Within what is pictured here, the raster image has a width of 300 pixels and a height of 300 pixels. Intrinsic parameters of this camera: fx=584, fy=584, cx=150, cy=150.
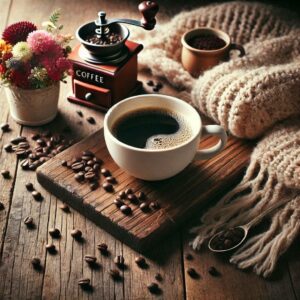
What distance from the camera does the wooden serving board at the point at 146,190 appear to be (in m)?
1.15

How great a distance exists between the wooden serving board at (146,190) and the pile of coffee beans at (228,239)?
0.26 ft

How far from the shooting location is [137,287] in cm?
108

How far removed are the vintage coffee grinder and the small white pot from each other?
0.29 ft

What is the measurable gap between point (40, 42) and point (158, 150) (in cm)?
41

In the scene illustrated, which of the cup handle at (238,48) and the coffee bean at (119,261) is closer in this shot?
the coffee bean at (119,261)

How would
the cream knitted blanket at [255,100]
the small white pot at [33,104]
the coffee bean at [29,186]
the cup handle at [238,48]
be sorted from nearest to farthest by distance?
the cream knitted blanket at [255,100]
the coffee bean at [29,186]
the small white pot at [33,104]
the cup handle at [238,48]

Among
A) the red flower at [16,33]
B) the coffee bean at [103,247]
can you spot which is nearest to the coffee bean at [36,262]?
the coffee bean at [103,247]

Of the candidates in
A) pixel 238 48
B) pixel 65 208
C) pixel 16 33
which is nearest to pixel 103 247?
pixel 65 208

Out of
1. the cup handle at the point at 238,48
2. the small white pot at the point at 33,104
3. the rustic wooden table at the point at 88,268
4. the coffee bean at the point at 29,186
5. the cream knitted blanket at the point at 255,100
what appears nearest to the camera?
the rustic wooden table at the point at 88,268

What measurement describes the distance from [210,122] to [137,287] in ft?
1.67

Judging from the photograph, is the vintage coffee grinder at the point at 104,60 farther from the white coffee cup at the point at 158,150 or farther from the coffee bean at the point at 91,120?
the white coffee cup at the point at 158,150

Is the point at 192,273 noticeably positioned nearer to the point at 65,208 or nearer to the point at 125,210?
the point at 125,210

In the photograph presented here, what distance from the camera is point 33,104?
140cm

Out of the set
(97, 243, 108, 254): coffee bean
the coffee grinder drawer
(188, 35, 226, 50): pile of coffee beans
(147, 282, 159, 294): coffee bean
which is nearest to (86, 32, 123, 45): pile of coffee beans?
the coffee grinder drawer
